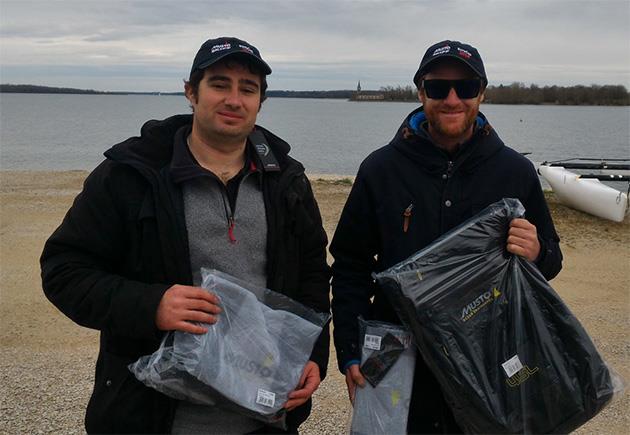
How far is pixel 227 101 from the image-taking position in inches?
92.7

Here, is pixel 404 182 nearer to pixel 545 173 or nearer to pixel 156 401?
pixel 156 401

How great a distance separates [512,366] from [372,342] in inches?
22.2

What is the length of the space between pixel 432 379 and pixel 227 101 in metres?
1.46

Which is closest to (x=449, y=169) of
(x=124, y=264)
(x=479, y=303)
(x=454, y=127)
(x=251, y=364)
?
(x=454, y=127)

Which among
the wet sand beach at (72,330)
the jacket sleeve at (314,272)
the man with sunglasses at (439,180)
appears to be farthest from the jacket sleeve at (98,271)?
the wet sand beach at (72,330)

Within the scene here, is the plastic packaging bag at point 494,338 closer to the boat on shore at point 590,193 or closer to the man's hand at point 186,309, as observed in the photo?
the man's hand at point 186,309

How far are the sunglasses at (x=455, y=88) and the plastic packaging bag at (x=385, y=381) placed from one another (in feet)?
3.28

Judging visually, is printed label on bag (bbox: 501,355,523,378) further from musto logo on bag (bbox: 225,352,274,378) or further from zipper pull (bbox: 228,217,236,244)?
zipper pull (bbox: 228,217,236,244)

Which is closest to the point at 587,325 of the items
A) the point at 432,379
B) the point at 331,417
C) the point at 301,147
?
the point at 331,417

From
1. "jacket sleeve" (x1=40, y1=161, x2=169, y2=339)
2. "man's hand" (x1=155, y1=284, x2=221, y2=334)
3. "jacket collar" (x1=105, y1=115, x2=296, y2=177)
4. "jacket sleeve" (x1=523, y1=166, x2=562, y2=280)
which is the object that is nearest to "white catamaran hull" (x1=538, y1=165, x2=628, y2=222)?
"jacket sleeve" (x1=523, y1=166, x2=562, y2=280)

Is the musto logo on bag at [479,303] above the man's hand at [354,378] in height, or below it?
above

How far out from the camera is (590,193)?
12.9 metres

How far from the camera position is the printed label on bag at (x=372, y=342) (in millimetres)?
2539

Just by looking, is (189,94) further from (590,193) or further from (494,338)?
(590,193)
